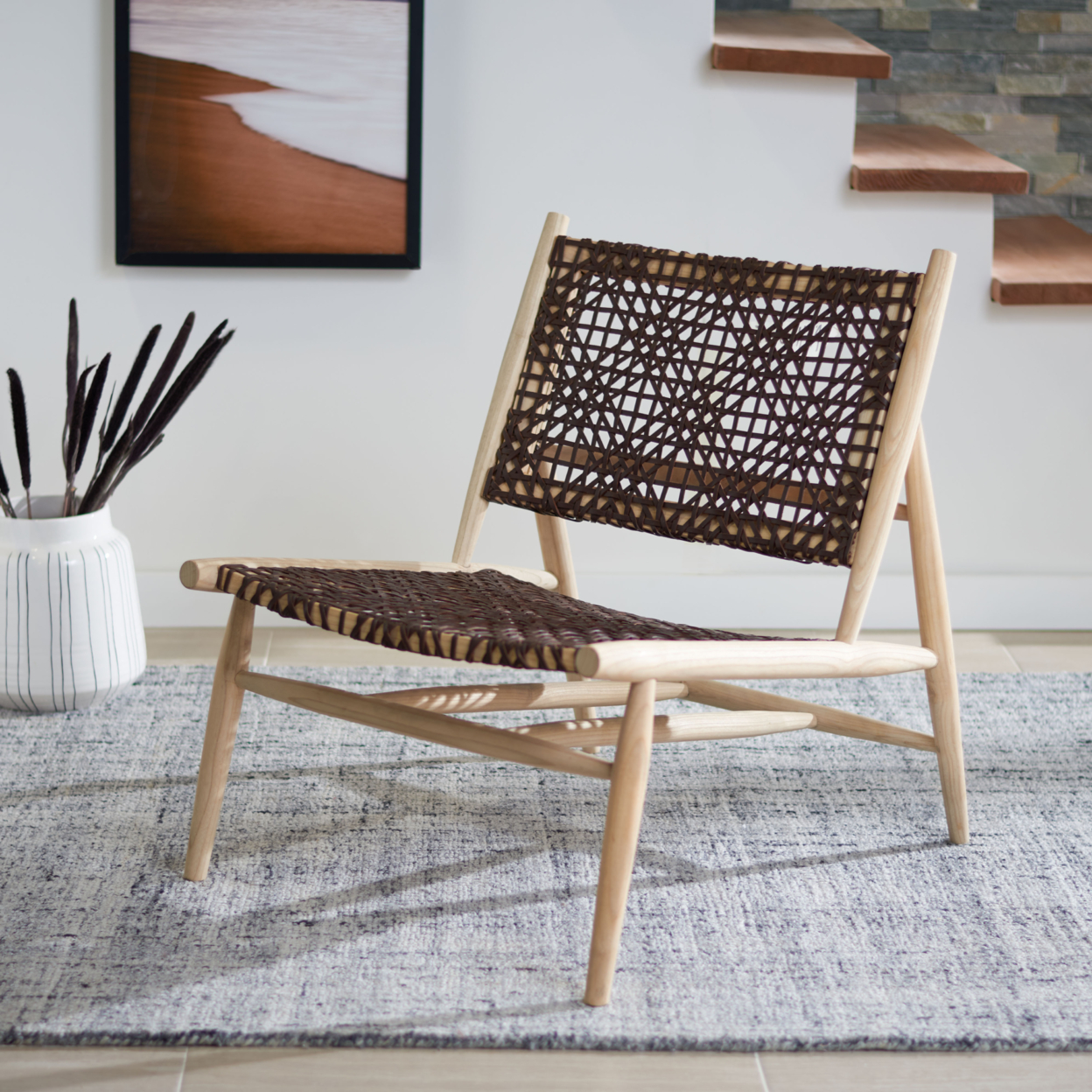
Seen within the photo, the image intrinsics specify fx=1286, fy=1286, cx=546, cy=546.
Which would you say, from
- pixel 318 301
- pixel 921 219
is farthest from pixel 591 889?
pixel 921 219

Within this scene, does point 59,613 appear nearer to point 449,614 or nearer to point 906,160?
point 449,614

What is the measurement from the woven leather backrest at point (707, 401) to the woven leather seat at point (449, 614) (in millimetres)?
185

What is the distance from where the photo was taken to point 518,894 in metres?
1.47

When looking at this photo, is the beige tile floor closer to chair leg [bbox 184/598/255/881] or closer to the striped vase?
chair leg [bbox 184/598/255/881]

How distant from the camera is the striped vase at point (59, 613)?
1919 millimetres

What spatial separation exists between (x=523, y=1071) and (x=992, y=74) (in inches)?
95.3

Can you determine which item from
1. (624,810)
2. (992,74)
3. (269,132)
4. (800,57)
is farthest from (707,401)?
(992,74)

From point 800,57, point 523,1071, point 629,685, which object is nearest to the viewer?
point 523,1071

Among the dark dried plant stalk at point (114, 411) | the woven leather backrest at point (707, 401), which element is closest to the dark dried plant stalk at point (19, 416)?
the dark dried plant stalk at point (114, 411)

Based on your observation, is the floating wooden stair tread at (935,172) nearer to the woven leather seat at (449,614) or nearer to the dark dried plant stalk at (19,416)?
the woven leather seat at (449,614)

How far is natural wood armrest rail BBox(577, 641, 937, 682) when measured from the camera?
44.5 inches

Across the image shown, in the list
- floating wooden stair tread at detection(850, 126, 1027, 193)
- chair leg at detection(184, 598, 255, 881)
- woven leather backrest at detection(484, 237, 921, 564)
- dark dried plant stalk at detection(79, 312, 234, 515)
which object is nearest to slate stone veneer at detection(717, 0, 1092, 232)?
floating wooden stair tread at detection(850, 126, 1027, 193)

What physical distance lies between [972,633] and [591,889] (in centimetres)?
132

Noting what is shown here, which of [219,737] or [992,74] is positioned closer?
[219,737]
